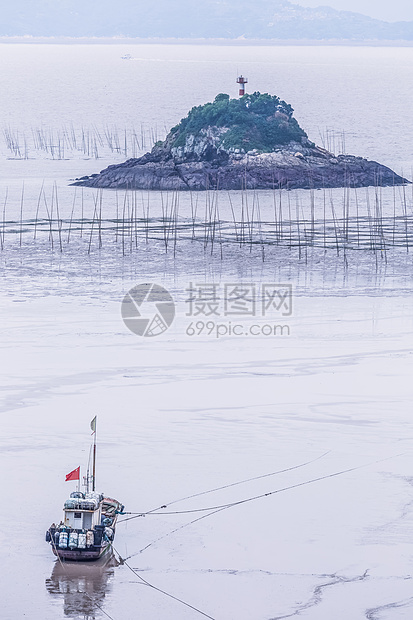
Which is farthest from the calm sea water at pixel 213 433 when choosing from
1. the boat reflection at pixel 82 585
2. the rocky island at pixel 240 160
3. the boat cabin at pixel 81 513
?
the rocky island at pixel 240 160

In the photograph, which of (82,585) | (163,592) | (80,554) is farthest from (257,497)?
(82,585)

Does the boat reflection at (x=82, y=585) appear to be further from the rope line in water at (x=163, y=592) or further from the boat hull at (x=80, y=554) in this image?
the rope line in water at (x=163, y=592)

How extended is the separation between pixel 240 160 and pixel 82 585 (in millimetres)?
46915

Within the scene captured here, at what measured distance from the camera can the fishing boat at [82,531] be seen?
1608cm

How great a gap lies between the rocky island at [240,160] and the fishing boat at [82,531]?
40.2 metres

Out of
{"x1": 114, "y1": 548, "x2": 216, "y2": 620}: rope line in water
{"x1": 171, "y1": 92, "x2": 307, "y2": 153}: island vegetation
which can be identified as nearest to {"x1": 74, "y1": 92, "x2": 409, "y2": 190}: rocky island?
{"x1": 171, "y1": 92, "x2": 307, "y2": 153}: island vegetation

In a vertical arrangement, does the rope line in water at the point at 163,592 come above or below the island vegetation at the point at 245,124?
below

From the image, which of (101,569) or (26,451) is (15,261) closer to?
(26,451)

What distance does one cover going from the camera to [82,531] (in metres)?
16.2

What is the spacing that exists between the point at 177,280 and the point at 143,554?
775 inches

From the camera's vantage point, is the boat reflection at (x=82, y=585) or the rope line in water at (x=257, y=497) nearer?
the boat reflection at (x=82, y=585)

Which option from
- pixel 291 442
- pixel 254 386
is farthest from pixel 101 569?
pixel 254 386

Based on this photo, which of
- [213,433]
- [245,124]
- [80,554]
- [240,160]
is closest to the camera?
[80,554]

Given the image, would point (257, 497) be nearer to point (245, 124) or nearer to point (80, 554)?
point (80, 554)
